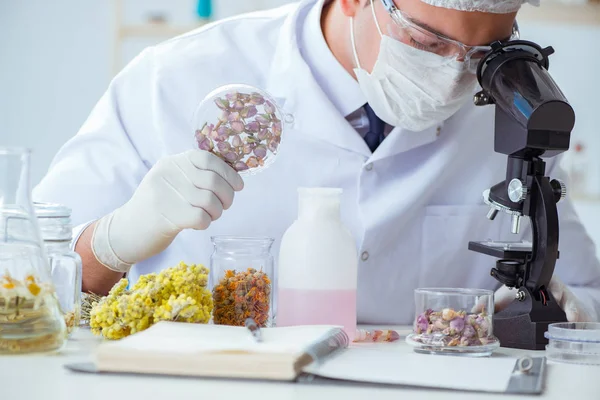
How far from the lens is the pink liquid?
138cm

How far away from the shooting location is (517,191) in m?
1.45

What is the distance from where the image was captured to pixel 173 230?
1.56m

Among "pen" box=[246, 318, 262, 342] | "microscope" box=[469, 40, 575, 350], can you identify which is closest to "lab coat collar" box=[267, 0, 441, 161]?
"microscope" box=[469, 40, 575, 350]

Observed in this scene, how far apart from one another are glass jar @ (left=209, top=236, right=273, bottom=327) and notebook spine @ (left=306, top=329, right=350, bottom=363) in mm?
168

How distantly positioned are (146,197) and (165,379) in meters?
0.54

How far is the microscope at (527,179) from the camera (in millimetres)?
1381

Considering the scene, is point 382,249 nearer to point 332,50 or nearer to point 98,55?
point 332,50

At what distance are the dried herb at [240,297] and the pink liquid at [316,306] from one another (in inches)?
1.6

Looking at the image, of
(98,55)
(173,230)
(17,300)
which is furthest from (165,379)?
(98,55)

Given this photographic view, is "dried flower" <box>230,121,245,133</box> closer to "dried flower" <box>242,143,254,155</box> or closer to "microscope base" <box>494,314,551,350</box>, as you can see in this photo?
"dried flower" <box>242,143,254,155</box>

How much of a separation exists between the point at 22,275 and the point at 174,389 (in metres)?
0.33

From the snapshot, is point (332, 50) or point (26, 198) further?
point (332, 50)

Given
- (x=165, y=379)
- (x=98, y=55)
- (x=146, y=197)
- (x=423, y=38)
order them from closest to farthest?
1. (x=165, y=379)
2. (x=146, y=197)
3. (x=423, y=38)
4. (x=98, y=55)

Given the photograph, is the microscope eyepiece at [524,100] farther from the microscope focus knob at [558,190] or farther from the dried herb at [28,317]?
the dried herb at [28,317]
